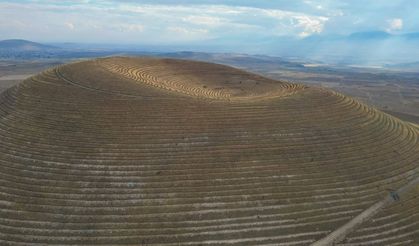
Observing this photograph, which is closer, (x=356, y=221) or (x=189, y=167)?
(x=356, y=221)

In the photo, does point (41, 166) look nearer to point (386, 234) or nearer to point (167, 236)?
point (167, 236)

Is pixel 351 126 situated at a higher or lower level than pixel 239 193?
higher

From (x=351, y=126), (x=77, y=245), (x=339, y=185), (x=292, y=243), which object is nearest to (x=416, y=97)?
(x=351, y=126)

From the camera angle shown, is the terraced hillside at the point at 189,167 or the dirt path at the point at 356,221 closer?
the terraced hillside at the point at 189,167

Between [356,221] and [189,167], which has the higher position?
[189,167]

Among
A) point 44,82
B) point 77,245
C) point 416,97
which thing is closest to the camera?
point 77,245

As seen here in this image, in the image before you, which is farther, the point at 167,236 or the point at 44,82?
the point at 44,82
